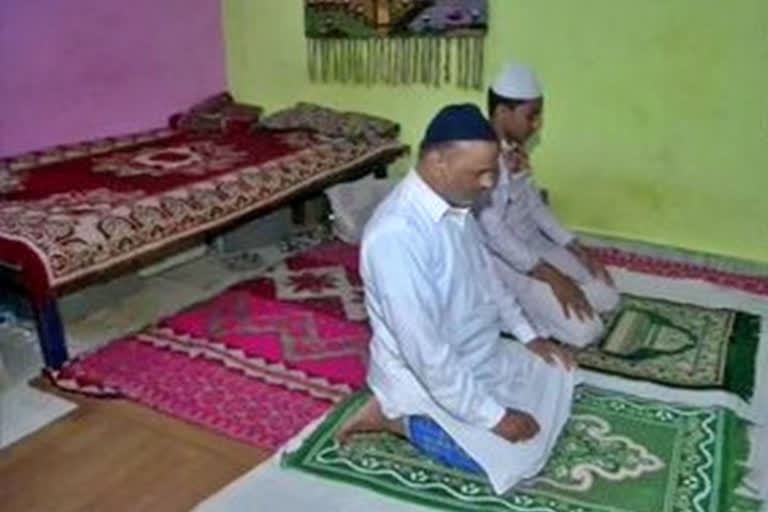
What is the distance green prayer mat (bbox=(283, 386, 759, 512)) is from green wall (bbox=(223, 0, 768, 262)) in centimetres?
144

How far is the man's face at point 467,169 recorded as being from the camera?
62.5 inches

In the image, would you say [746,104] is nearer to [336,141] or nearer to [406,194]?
[336,141]

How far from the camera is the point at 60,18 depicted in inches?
138

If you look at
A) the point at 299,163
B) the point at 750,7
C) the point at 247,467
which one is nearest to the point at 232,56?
the point at 299,163

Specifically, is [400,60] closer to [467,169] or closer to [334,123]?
[334,123]

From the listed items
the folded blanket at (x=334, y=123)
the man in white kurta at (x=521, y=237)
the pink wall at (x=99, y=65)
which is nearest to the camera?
the man in white kurta at (x=521, y=237)

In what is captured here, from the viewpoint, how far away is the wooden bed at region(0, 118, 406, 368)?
7.67ft

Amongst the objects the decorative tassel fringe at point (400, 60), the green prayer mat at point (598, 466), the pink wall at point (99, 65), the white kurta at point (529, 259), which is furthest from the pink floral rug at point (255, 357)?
the pink wall at point (99, 65)

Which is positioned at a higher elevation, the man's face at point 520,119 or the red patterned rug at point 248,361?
the man's face at point 520,119

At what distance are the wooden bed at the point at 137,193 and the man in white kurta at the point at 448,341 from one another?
1.03 meters

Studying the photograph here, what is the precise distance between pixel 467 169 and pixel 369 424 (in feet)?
2.30

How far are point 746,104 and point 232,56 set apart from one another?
2647 mm

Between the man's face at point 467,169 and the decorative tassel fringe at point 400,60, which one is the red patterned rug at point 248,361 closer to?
the man's face at point 467,169

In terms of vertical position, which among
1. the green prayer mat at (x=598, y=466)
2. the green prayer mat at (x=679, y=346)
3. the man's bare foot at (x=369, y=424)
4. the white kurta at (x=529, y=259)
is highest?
the white kurta at (x=529, y=259)
